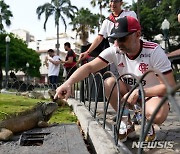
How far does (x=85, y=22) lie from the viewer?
156 feet

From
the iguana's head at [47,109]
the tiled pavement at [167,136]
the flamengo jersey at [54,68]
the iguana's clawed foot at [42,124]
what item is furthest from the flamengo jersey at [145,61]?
the flamengo jersey at [54,68]

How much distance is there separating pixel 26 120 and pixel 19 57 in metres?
44.4

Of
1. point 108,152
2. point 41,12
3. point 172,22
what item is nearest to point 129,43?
point 108,152

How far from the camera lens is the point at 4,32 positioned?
48.0 metres

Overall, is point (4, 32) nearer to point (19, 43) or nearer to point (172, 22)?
point (19, 43)

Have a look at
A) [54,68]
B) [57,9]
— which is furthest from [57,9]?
[54,68]

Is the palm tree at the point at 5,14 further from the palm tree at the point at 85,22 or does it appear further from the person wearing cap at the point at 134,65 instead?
the person wearing cap at the point at 134,65

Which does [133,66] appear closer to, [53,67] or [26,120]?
[26,120]

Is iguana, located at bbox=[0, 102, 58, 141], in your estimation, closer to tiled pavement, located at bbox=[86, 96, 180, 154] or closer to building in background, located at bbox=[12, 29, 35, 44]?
tiled pavement, located at bbox=[86, 96, 180, 154]

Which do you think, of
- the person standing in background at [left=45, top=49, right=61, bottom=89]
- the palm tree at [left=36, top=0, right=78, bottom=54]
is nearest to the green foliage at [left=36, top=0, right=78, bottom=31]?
the palm tree at [left=36, top=0, right=78, bottom=54]

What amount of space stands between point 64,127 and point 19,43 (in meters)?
48.1

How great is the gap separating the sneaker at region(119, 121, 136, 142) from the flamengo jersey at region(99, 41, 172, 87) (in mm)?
479

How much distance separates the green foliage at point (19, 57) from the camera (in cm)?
4534

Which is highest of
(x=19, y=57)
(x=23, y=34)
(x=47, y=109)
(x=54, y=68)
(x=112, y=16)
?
(x=23, y=34)
